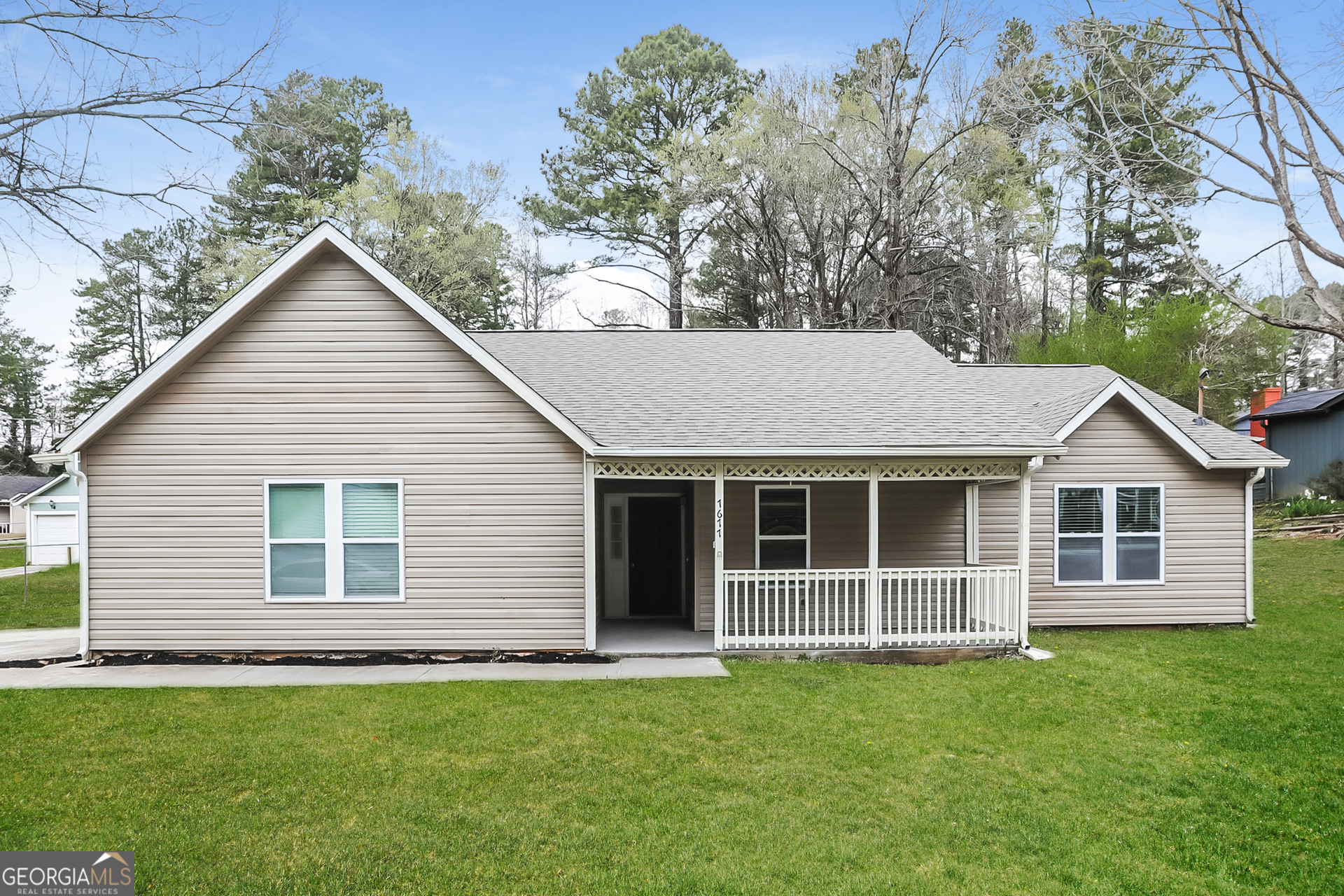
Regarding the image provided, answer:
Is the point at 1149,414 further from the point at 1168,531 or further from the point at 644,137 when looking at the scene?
the point at 644,137

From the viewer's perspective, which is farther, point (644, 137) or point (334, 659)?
point (644, 137)

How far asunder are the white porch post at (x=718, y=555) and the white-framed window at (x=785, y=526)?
1.79m

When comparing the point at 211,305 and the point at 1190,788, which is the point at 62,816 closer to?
the point at 1190,788

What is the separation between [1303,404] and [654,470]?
90.8 feet

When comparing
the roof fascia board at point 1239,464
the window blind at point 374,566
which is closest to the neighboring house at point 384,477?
the window blind at point 374,566

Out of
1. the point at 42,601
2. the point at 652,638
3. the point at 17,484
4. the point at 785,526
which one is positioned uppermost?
the point at 785,526

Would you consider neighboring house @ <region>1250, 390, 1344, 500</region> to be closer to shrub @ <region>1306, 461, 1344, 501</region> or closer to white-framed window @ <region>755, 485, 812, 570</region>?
shrub @ <region>1306, 461, 1344, 501</region>

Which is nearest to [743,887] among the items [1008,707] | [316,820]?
[316,820]

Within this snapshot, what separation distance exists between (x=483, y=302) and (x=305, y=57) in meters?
23.1

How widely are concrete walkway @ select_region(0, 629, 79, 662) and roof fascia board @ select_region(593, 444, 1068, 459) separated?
795 cm

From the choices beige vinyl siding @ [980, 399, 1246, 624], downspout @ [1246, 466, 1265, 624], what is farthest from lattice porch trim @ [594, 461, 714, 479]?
downspout @ [1246, 466, 1265, 624]

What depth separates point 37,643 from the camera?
11719 mm

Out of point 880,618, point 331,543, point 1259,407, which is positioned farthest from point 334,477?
point 1259,407

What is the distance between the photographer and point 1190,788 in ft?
20.1
